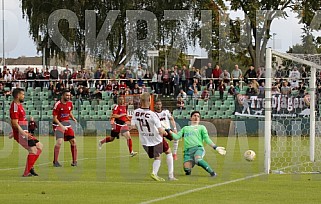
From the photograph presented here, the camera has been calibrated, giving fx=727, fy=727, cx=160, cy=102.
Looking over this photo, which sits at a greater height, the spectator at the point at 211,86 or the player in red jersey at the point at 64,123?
the spectator at the point at 211,86

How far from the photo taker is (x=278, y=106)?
32375mm

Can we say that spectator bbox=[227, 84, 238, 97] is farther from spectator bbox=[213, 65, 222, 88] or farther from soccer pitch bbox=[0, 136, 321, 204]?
soccer pitch bbox=[0, 136, 321, 204]

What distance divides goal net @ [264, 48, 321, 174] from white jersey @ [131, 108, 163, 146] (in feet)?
8.88

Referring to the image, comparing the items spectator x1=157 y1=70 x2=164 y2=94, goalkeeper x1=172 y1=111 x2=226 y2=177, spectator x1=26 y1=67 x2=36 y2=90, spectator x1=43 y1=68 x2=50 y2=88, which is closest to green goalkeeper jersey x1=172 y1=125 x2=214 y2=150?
goalkeeper x1=172 y1=111 x2=226 y2=177

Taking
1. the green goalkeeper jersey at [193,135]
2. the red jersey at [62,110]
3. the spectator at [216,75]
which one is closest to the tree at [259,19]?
the spectator at [216,75]

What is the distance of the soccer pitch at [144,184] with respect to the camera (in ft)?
38.0

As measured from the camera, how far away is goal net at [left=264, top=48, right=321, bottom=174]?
16297 mm

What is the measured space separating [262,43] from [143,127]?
1192 inches

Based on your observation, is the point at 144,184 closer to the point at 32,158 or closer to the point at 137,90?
the point at 32,158

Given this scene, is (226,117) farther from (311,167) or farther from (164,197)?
(164,197)

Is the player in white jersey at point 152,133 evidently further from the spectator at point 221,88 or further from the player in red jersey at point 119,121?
the spectator at point 221,88

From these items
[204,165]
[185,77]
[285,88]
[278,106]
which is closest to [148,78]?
[185,77]

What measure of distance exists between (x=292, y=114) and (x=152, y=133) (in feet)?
62.4

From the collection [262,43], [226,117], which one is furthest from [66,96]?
[262,43]
